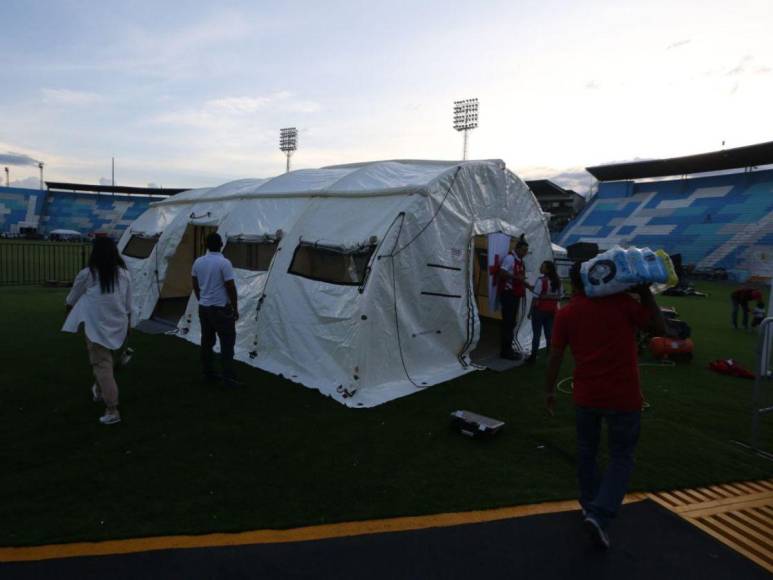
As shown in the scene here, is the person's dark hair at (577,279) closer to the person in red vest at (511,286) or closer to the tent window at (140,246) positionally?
the person in red vest at (511,286)

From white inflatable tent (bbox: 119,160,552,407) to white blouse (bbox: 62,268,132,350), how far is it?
91.2 inches

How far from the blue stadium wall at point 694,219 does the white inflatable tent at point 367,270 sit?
2793 cm

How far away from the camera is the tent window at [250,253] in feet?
27.1

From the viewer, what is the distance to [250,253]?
8508mm

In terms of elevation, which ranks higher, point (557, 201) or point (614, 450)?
point (557, 201)

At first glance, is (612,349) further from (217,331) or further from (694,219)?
(694,219)

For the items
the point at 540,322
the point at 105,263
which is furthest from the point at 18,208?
the point at 540,322

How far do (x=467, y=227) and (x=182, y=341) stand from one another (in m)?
4.97

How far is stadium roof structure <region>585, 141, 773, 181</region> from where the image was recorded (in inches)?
1178

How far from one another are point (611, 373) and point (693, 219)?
121ft

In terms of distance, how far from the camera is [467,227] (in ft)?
24.5

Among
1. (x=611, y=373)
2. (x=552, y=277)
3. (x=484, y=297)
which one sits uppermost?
(x=552, y=277)

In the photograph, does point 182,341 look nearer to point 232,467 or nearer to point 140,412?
point 140,412

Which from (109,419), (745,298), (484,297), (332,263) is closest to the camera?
(109,419)
